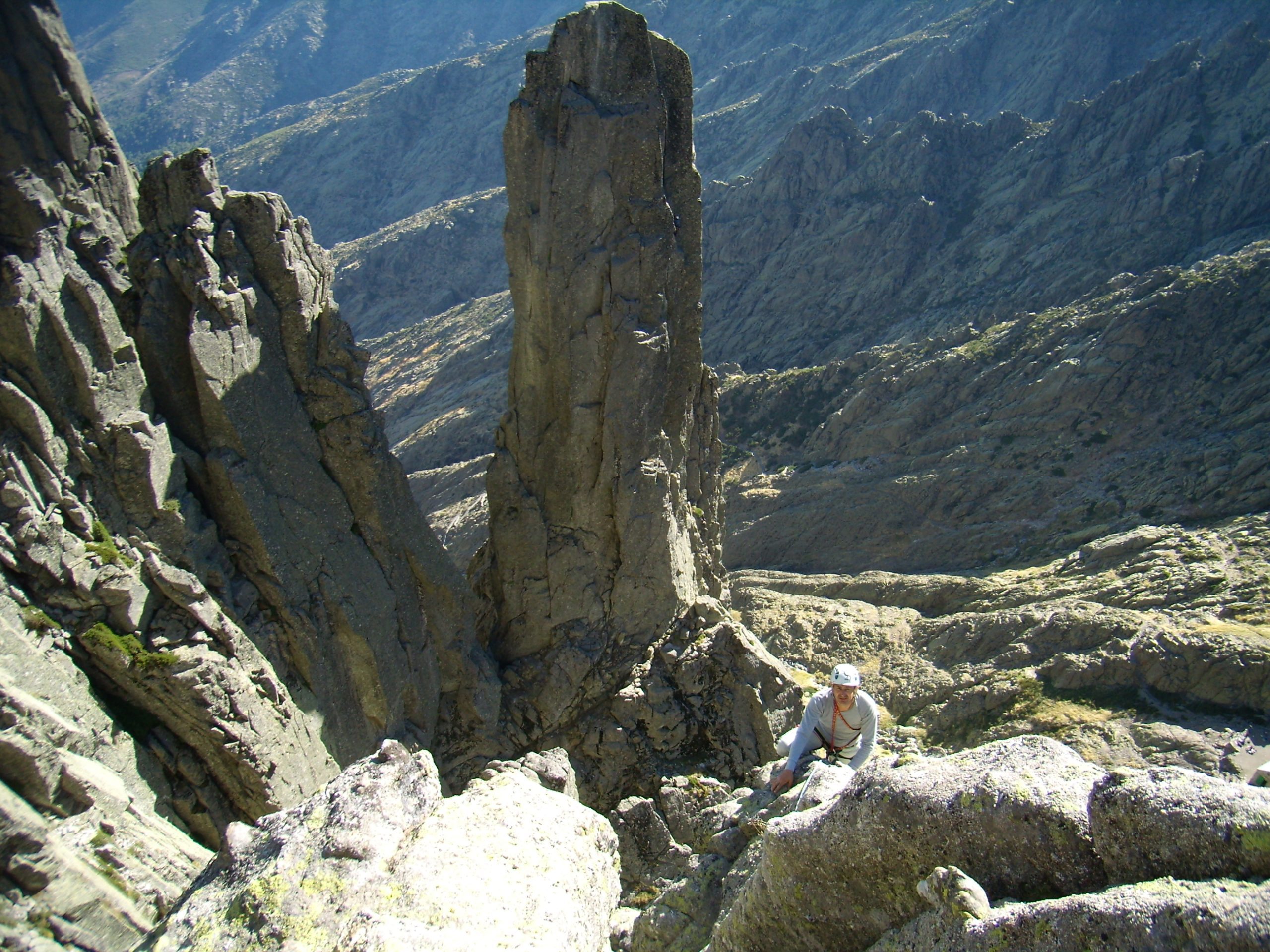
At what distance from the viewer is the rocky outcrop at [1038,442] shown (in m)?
Answer: 36.1

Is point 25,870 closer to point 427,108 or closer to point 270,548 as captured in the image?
point 270,548

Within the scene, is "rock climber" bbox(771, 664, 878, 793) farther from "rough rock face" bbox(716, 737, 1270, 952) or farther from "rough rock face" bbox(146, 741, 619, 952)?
"rough rock face" bbox(146, 741, 619, 952)

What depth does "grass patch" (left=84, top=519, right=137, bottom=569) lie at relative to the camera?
13156mm

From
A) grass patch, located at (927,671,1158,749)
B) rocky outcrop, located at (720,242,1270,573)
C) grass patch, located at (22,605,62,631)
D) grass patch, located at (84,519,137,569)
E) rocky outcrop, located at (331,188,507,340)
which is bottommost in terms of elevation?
grass patch, located at (927,671,1158,749)

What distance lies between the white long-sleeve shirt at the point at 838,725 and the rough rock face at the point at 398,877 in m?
2.66

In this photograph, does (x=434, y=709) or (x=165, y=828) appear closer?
(x=165, y=828)

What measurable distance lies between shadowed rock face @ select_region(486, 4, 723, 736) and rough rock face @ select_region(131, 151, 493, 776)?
279cm

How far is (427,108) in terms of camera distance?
166125 millimetres

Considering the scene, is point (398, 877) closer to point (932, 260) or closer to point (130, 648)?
point (130, 648)

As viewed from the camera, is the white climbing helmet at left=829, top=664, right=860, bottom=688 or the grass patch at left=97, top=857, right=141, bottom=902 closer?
the white climbing helmet at left=829, top=664, right=860, bottom=688

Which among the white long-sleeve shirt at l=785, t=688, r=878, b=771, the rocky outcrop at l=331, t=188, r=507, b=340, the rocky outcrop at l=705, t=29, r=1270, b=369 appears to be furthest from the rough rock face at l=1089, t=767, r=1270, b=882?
the rocky outcrop at l=331, t=188, r=507, b=340

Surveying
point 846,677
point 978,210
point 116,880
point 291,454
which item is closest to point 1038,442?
point 978,210

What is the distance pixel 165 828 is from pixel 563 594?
1042 cm

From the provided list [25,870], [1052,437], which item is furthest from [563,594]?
[1052,437]
